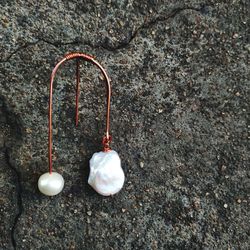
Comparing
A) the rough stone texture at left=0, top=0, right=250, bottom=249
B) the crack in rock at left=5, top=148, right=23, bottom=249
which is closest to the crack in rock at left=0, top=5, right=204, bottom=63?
the rough stone texture at left=0, top=0, right=250, bottom=249

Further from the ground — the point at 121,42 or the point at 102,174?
the point at 121,42

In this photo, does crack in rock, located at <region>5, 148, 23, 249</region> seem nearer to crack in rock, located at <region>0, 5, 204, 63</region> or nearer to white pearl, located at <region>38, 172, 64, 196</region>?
white pearl, located at <region>38, 172, 64, 196</region>

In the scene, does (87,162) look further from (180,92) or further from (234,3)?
(234,3)

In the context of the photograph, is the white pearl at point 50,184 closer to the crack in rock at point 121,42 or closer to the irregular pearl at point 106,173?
Result: the irregular pearl at point 106,173

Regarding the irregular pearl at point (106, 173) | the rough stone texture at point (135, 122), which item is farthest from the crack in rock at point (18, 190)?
the irregular pearl at point (106, 173)

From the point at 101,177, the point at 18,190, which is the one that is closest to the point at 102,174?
the point at 101,177

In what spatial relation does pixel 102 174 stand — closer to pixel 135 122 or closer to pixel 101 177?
pixel 101 177

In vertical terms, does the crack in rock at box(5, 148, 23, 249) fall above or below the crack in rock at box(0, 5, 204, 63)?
below
